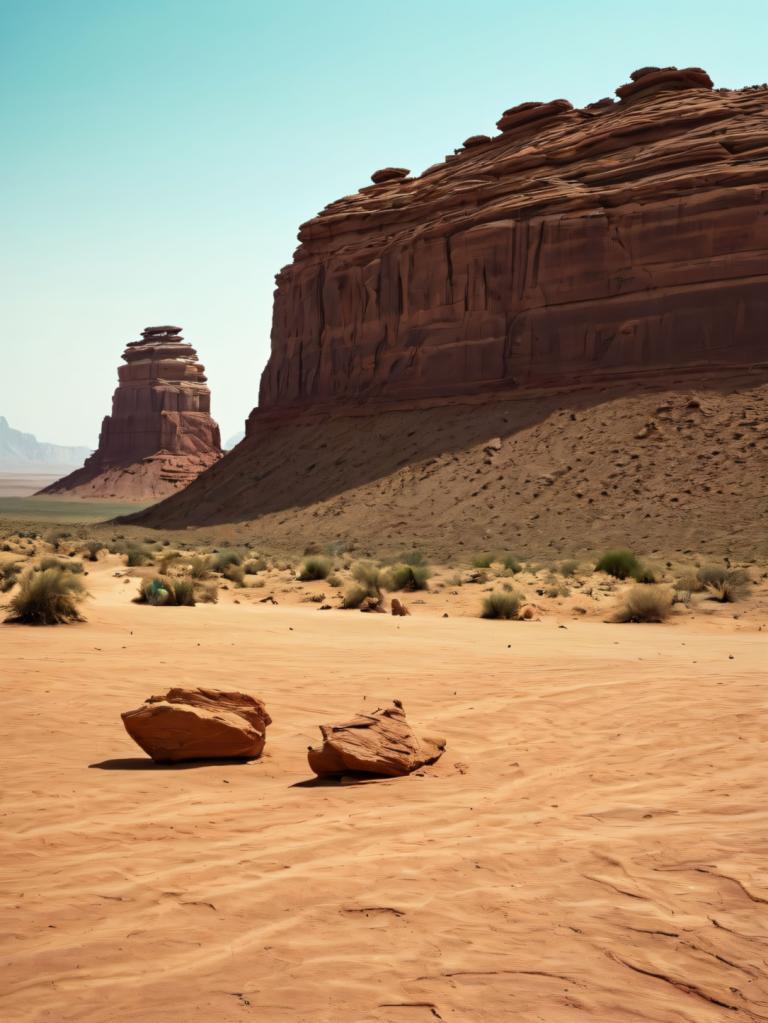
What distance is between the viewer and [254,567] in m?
30.6

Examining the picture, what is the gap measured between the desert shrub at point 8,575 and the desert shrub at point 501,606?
9020 millimetres

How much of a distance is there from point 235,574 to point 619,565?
9.48m

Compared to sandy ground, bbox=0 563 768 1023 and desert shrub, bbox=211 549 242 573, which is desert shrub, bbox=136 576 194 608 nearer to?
desert shrub, bbox=211 549 242 573

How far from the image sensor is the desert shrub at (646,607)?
64.7ft

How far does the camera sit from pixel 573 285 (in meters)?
50.7

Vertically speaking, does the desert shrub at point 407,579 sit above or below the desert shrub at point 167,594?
above

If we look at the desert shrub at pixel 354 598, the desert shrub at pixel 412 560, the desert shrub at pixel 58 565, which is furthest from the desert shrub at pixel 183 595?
the desert shrub at pixel 412 560

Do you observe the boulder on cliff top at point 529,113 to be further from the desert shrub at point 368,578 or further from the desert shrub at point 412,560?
the desert shrub at point 368,578

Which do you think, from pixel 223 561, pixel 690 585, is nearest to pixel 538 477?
pixel 223 561

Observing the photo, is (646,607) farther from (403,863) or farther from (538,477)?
(538,477)

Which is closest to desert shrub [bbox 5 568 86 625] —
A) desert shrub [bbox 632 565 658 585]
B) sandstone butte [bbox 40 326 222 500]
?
desert shrub [bbox 632 565 658 585]

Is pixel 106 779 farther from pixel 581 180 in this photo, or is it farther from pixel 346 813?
pixel 581 180

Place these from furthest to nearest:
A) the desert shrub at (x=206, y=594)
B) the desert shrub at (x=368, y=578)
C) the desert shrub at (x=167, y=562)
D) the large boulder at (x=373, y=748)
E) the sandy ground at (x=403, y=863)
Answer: the desert shrub at (x=167, y=562) → the desert shrub at (x=368, y=578) → the desert shrub at (x=206, y=594) → the large boulder at (x=373, y=748) → the sandy ground at (x=403, y=863)

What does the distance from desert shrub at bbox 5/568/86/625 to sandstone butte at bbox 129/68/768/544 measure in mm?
29292
